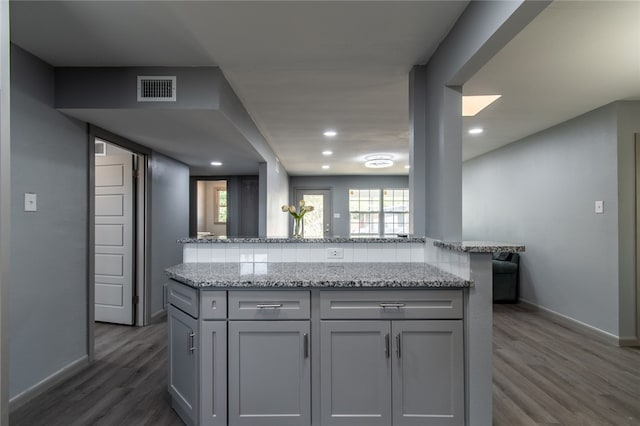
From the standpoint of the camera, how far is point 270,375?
1.80m

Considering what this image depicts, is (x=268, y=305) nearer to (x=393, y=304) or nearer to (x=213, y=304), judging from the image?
(x=213, y=304)

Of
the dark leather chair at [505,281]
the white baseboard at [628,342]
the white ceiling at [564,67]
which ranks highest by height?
the white ceiling at [564,67]

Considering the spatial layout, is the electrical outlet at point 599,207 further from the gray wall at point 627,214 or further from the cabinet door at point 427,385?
the cabinet door at point 427,385

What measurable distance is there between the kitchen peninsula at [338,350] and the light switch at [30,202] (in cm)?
143

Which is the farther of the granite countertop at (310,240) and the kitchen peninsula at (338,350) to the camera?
the granite countertop at (310,240)

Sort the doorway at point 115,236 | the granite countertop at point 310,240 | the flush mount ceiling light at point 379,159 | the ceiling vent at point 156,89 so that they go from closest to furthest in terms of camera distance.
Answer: the granite countertop at point 310,240 → the ceiling vent at point 156,89 → the doorway at point 115,236 → the flush mount ceiling light at point 379,159

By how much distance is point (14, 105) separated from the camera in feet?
7.20

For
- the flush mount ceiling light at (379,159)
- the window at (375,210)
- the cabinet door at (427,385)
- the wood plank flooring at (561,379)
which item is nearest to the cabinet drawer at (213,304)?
the cabinet door at (427,385)

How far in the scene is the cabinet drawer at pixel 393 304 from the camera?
70.5 inches

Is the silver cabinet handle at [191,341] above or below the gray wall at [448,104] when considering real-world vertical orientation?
below

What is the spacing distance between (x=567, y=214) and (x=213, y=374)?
4.22m

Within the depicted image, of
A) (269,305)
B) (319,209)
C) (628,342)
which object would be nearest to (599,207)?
(628,342)

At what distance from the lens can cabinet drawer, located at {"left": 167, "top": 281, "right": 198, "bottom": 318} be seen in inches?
72.5

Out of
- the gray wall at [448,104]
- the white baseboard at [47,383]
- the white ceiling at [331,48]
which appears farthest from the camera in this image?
the white baseboard at [47,383]
